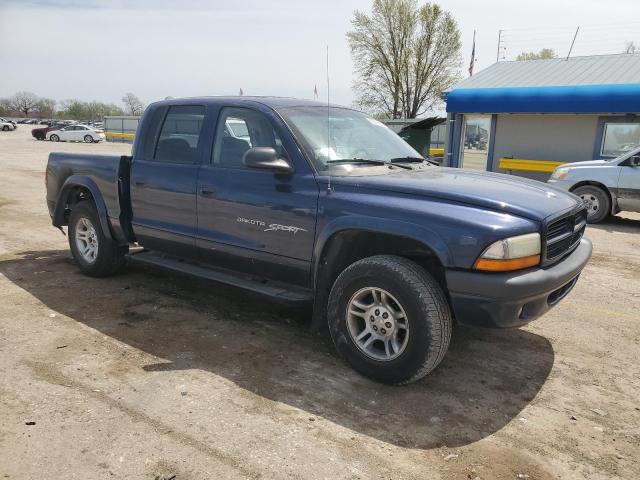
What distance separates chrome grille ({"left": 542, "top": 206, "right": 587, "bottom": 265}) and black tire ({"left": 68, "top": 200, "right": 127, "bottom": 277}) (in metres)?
4.13

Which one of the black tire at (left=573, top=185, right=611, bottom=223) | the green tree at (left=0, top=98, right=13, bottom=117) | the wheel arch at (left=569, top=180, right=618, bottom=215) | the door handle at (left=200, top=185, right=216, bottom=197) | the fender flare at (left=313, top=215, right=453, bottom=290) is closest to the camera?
the fender flare at (left=313, top=215, right=453, bottom=290)

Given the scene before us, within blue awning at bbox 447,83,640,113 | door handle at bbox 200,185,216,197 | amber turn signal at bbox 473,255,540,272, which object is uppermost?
blue awning at bbox 447,83,640,113

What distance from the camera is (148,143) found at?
16.9 ft

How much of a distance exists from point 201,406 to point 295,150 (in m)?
1.91

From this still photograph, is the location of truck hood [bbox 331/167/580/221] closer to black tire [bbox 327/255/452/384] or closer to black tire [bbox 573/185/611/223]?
black tire [bbox 327/255/452/384]

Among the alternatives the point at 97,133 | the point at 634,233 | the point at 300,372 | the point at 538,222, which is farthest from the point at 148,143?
the point at 97,133

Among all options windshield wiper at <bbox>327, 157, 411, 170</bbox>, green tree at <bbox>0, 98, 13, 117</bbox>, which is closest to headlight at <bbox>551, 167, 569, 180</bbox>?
windshield wiper at <bbox>327, 157, 411, 170</bbox>

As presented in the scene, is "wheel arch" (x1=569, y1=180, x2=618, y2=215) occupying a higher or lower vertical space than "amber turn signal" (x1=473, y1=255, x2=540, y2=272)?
lower

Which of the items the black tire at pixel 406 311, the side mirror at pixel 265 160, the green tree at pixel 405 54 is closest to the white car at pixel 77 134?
the green tree at pixel 405 54

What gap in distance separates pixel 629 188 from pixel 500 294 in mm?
8351

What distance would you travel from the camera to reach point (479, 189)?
3.62 m

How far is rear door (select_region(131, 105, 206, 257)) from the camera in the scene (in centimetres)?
468

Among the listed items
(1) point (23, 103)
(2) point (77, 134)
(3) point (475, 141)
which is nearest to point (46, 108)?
(1) point (23, 103)

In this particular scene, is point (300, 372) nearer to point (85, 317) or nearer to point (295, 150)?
point (295, 150)
